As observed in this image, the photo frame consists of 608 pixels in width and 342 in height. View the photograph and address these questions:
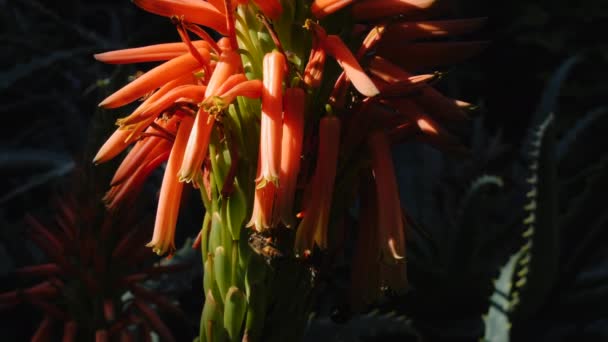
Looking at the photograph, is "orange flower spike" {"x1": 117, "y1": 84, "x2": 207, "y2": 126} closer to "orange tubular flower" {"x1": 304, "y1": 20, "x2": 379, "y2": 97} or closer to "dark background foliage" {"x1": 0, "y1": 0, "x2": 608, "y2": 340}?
"orange tubular flower" {"x1": 304, "y1": 20, "x2": 379, "y2": 97}

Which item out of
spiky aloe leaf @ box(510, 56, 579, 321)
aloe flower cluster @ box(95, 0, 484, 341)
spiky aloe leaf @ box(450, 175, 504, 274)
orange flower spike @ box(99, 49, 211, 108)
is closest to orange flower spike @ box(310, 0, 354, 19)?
aloe flower cluster @ box(95, 0, 484, 341)

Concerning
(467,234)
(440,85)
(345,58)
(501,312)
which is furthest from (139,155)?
(440,85)

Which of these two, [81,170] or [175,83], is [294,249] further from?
[81,170]

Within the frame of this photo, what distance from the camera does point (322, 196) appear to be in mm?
628

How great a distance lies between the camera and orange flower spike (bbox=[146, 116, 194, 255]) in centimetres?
65

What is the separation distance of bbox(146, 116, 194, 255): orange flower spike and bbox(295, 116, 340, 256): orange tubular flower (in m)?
0.12

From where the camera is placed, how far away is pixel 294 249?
0.65m

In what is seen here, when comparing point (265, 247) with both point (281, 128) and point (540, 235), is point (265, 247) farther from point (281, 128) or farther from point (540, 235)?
point (540, 235)

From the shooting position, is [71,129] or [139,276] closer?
[139,276]

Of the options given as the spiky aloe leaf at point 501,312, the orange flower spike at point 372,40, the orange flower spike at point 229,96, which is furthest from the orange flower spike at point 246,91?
the spiky aloe leaf at point 501,312

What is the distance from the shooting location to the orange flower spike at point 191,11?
26.1 inches

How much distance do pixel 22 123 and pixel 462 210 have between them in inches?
64.2

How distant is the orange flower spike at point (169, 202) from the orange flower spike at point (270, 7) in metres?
0.14

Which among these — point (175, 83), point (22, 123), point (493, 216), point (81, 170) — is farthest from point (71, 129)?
point (175, 83)
